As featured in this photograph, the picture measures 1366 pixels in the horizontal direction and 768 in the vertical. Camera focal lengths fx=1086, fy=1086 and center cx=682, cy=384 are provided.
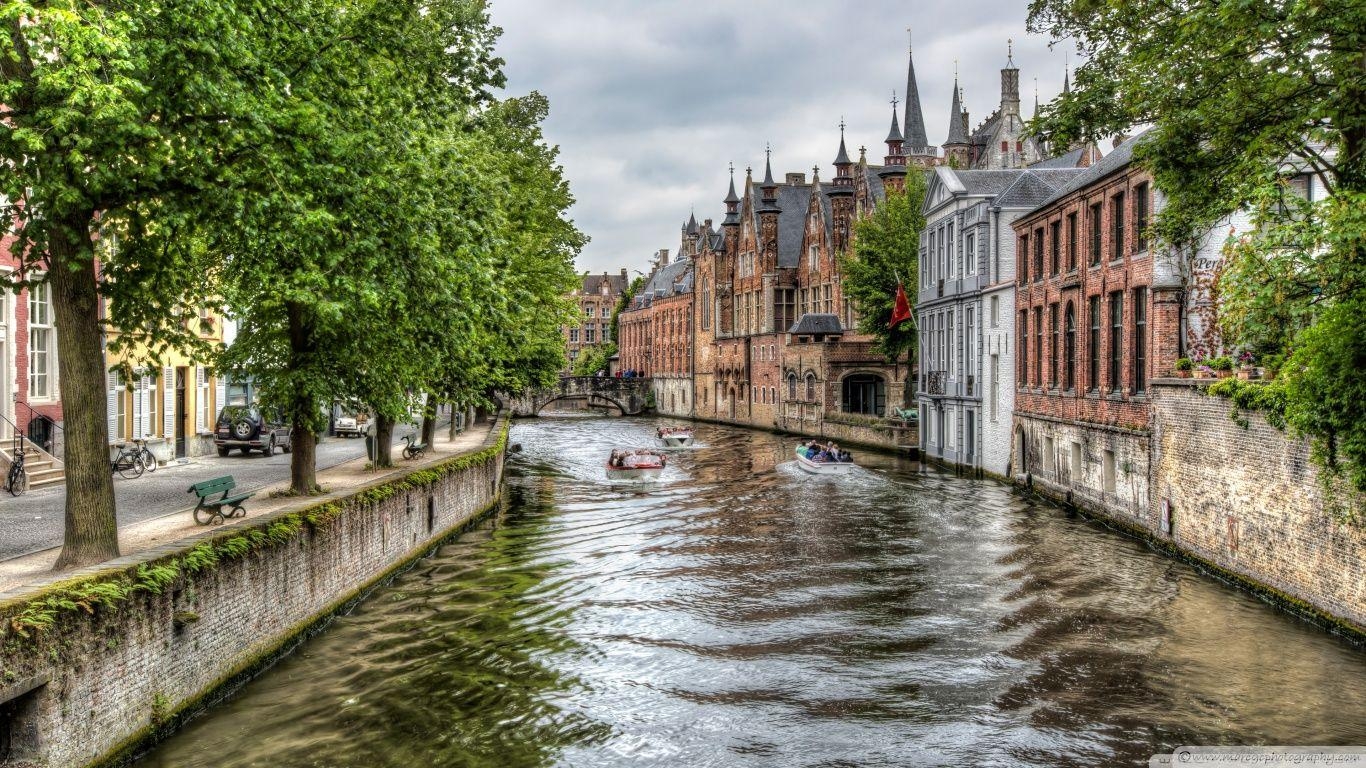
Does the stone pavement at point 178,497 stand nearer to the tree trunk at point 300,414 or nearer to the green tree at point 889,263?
the tree trunk at point 300,414

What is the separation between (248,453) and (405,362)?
659 inches

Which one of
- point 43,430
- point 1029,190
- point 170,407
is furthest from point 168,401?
point 1029,190

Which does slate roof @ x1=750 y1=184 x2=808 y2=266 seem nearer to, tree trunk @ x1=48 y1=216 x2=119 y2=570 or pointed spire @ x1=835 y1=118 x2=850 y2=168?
pointed spire @ x1=835 y1=118 x2=850 y2=168

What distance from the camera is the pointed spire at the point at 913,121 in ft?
311

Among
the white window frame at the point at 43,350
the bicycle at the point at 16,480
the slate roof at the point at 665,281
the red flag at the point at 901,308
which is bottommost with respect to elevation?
the bicycle at the point at 16,480

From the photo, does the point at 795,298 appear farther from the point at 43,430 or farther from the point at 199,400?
the point at 43,430

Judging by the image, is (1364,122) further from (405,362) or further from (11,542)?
(11,542)

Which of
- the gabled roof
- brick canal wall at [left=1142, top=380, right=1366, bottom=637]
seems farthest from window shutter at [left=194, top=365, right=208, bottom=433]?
the gabled roof

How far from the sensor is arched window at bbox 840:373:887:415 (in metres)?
64.1

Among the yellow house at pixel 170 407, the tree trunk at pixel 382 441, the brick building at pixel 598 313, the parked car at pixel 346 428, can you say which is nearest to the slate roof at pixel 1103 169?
the tree trunk at pixel 382 441

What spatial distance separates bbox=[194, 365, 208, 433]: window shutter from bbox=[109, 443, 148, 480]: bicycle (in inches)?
271

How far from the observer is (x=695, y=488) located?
37375 millimetres

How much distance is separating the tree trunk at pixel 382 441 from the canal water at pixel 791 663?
114 inches

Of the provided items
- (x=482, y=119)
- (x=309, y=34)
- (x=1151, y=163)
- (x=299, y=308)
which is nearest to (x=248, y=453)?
(x=482, y=119)
